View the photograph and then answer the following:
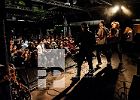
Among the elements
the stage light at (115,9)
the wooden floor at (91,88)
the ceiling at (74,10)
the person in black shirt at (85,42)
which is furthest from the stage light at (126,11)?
the person in black shirt at (85,42)

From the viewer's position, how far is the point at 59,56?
13469 mm

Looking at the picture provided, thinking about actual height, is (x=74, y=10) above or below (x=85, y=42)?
above

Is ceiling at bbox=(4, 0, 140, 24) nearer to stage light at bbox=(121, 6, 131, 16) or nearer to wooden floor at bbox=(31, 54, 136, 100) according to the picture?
stage light at bbox=(121, 6, 131, 16)

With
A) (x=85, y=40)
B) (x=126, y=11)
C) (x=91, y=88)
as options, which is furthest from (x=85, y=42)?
(x=126, y=11)

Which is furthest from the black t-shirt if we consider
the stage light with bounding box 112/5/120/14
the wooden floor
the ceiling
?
the stage light with bounding box 112/5/120/14

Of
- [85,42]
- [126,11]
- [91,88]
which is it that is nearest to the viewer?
[91,88]

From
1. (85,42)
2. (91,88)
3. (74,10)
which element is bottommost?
(91,88)

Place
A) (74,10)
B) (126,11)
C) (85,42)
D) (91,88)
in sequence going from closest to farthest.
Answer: (91,88) < (85,42) < (74,10) < (126,11)

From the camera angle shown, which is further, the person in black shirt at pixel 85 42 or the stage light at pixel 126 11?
the stage light at pixel 126 11

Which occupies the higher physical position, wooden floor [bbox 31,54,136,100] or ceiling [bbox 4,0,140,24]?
ceiling [bbox 4,0,140,24]

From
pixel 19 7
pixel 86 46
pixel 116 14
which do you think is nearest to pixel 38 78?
pixel 86 46

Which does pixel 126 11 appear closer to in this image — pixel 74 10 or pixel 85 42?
pixel 74 10

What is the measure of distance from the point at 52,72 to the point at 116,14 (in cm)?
1485

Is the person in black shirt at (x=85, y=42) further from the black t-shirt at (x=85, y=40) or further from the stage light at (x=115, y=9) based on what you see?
the stage light at (x=115, y=9)
